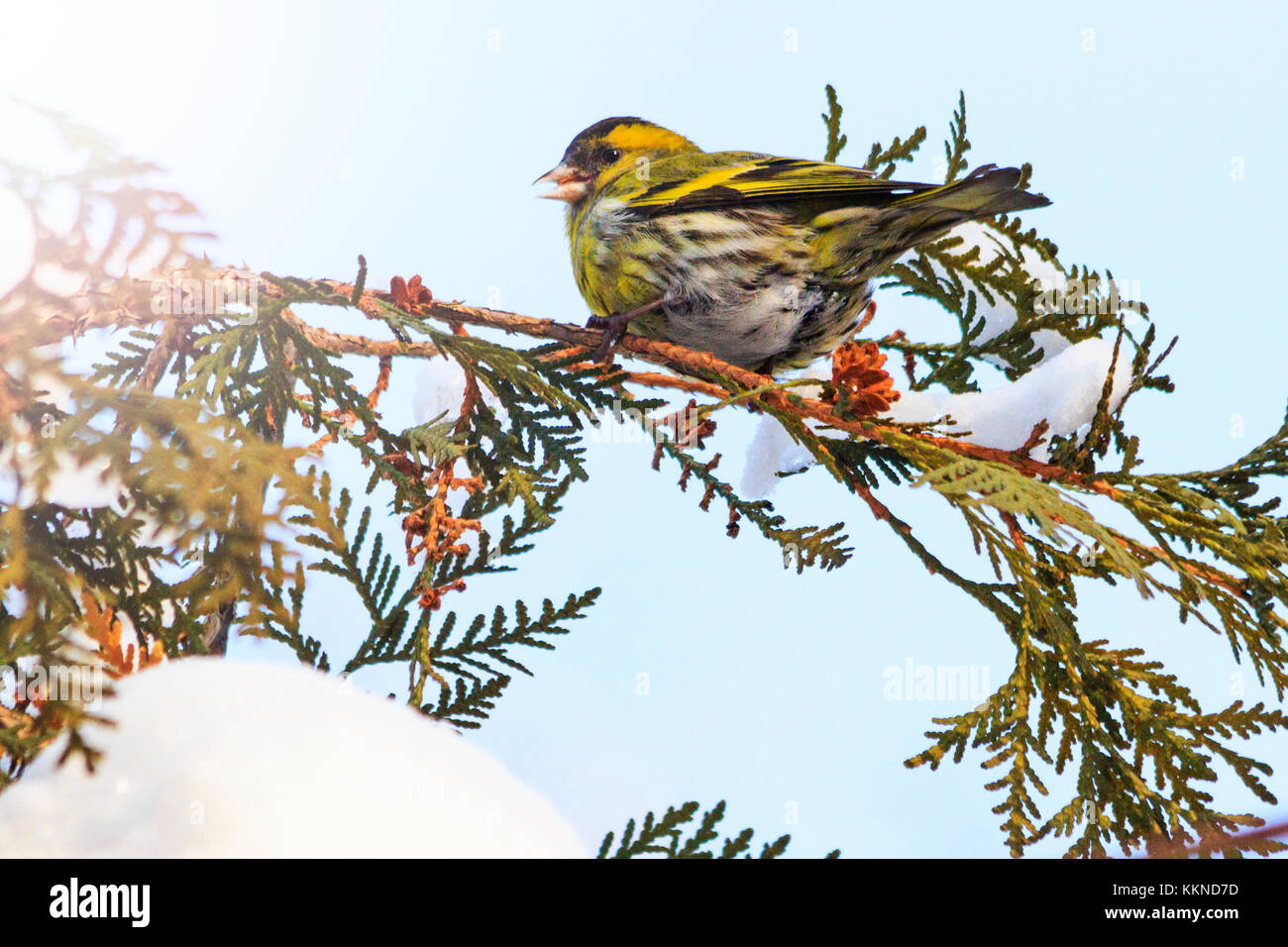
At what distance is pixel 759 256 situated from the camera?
263 centimetres

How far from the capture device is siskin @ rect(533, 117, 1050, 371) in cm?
252

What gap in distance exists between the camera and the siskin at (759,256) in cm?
252

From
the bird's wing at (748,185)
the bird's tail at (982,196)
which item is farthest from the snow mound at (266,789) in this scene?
the bird's wing at (748,185)

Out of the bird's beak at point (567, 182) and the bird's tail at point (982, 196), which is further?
the bird's beak at point (567, 182)

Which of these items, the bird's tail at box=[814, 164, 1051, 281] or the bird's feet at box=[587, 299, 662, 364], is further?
the bird's feet at box=[587, 299, 662, 364]

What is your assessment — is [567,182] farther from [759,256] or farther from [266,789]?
[266,789]

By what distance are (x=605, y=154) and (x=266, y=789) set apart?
2.83 m

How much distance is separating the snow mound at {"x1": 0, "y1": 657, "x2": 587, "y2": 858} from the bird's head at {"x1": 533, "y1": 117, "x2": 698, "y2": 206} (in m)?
2.49

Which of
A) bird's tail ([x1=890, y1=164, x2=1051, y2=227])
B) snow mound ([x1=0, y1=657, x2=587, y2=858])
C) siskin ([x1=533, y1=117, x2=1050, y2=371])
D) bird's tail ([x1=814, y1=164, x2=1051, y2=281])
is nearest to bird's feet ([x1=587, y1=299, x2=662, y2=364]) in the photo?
Result: siskin ([x1=533, y1=117, x2=1050, y2=371])

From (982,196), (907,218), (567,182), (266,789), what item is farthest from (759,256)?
(266,789)

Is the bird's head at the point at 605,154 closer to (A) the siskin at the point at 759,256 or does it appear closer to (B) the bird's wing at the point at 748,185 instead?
(B) the bird's wing at the point at 748,185

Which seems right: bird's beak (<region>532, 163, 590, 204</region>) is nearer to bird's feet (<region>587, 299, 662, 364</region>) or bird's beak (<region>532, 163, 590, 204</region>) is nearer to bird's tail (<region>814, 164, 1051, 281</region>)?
bird's feet (<region>587, 299, 662, 364</region>)

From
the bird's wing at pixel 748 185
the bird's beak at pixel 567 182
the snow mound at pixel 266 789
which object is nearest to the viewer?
the snow mound at pixel 266 789
